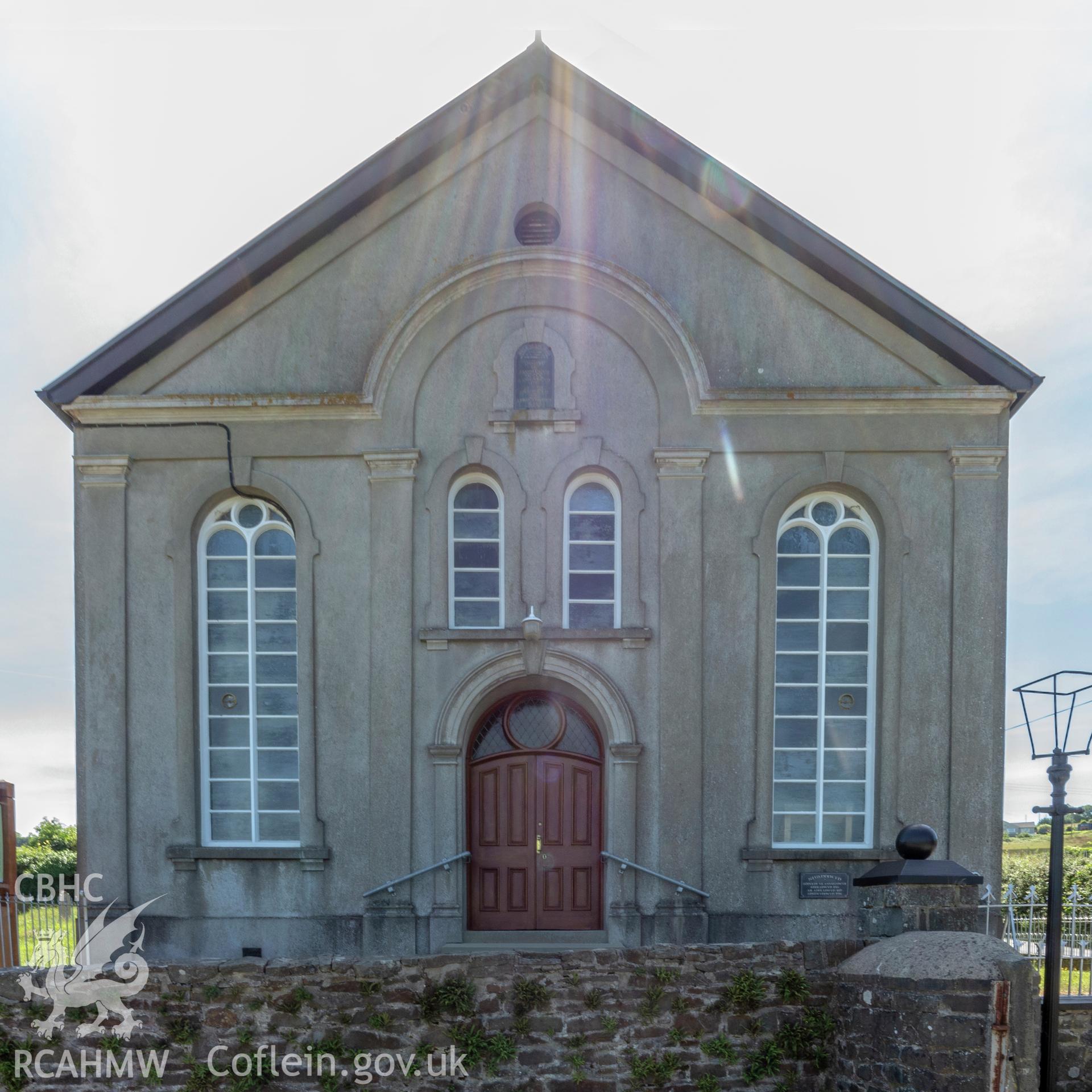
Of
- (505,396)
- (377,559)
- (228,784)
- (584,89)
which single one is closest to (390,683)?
(377,559)

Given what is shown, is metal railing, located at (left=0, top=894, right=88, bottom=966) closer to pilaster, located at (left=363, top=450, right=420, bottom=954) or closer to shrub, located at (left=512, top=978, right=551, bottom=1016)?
pilaster, located at (left=363, top=450, right=420, bottom=954)

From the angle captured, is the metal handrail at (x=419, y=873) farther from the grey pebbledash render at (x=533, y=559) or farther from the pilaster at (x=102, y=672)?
the pilaster at (x=102, y=672)

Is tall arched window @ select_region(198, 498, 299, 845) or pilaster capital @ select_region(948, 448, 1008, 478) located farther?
tall arched window @ select_region(198, 498, 299, 845)

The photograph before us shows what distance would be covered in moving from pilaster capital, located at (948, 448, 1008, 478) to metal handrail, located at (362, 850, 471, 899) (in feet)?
21.5

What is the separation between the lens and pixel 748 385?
11609 millimetres

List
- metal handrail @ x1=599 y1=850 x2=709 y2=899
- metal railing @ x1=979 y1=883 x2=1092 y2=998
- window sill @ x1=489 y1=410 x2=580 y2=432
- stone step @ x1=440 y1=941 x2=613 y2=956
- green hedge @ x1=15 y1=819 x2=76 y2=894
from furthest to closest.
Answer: green hedge @ x1=15 y1=819 x2=76 y2=894, window sill @ x1=489 y1=410 x2=580 y2=432, metal handrail @ x1=599 y1=850 x2=709 y2=899, stone step @ x1=440 y1=941 x2=613 y2=956, metal railing @ x1=979 y1=883 x2=1092 y2=998

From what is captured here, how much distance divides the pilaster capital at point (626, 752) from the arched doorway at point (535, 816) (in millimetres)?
425

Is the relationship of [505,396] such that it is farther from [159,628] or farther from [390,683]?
[159,628]

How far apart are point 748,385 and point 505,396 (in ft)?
8.54

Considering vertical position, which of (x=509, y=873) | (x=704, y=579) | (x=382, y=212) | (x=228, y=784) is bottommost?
(x=509, y=873)

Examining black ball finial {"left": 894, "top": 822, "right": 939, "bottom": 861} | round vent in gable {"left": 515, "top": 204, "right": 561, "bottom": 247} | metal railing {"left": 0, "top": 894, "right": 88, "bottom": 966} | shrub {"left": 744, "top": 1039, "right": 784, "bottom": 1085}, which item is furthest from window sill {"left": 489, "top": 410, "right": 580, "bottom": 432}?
metal railing {"left": 0, "top": 894, "right": 88, "bottom": 966}

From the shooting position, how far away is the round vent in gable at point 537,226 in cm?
1187

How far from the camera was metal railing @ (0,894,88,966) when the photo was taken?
10742 millimetres

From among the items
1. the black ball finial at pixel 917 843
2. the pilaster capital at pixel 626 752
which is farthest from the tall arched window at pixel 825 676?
the black ball finial at pixel 917 843
